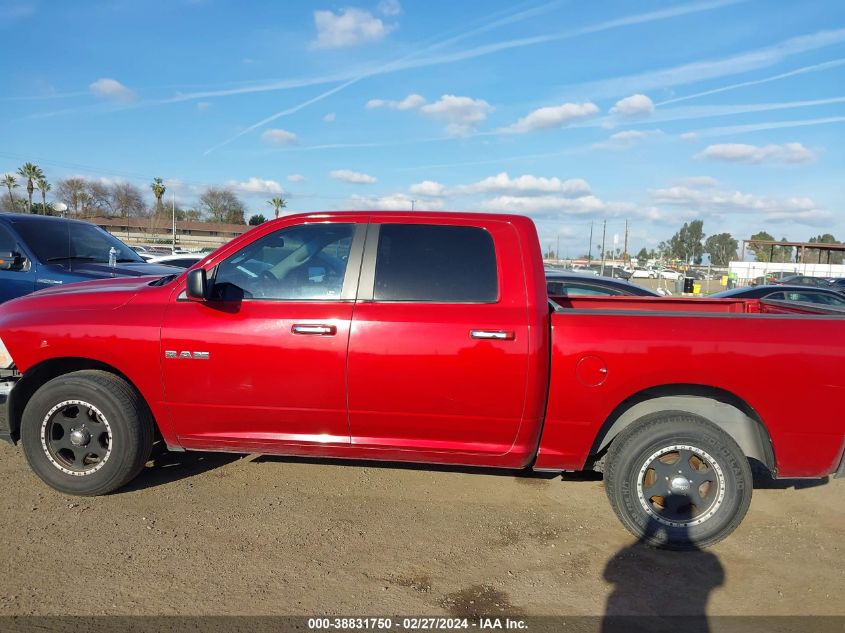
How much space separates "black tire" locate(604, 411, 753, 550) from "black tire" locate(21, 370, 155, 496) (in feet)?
9.77

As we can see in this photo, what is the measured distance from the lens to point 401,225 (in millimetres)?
3896

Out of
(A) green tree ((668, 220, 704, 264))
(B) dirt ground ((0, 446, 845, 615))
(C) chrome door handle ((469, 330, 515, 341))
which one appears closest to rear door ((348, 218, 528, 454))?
(C) chrome door handle ((469, 330, 515, 341))

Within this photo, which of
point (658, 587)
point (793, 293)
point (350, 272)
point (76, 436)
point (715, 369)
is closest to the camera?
point (658, 587)

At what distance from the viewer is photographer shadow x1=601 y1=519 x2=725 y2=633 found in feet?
9.75

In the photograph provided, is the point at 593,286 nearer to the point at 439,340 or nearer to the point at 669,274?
the point at 439,340

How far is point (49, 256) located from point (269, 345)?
14.1ft

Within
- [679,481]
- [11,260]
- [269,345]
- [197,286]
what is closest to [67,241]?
[11,260]

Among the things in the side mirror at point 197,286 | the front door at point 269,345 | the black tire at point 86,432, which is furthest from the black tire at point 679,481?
the black tire at point 86,432

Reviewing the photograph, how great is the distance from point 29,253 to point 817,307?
719cm

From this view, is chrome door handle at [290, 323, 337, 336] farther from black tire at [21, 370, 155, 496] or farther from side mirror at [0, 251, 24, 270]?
side mirror at [0, 251, 24, 270]

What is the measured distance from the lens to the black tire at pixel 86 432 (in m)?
3.93

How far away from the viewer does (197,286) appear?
12.1ft

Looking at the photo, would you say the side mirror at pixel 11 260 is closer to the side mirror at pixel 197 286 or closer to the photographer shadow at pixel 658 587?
the side mirror at pixel 197 286

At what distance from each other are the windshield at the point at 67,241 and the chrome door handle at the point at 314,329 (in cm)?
434
